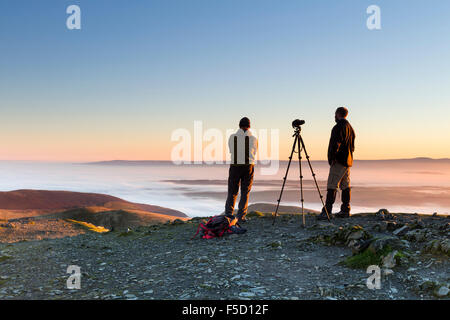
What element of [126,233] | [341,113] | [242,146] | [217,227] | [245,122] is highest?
[341,113]

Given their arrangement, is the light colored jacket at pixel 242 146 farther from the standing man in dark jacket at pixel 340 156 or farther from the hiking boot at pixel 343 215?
the hiking boot at pixel 343 215

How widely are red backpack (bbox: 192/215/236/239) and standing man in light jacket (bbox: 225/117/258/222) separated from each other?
0.73 meters

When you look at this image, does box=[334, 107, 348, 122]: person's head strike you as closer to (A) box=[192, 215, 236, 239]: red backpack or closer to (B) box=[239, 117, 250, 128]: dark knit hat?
(B) box=[239, 117, 250, 128]: dark knit hat

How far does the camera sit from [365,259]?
779 cm

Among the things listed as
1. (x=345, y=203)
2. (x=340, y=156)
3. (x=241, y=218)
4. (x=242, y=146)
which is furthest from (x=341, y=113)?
(x=241, y=218)

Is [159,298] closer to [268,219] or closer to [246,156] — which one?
[246,156]

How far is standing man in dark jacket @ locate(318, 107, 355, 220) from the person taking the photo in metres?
12.3

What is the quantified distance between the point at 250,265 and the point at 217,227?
3.42 m

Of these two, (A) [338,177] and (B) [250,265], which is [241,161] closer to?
(A) [338,177]

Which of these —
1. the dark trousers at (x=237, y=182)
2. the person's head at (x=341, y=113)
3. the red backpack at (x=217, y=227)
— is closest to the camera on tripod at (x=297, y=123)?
the person's head at (x=341, y=113)

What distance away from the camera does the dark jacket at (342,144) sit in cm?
1223

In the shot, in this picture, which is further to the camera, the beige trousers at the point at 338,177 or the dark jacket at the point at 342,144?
the beige trousers at the point at 338,177

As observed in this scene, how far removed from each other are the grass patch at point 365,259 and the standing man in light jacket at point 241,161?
524cm
